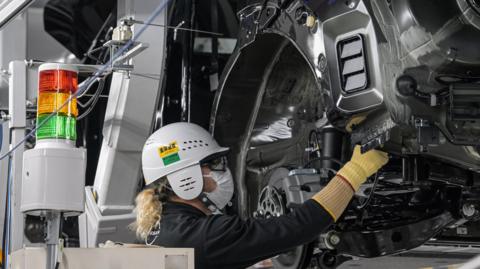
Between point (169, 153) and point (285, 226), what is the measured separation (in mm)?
674

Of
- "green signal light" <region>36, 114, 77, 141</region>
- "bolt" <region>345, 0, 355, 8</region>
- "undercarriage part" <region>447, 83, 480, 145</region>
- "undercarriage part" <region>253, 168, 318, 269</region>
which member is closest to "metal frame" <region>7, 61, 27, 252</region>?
"green signal light" <region>36, 114, 77, 141</region>

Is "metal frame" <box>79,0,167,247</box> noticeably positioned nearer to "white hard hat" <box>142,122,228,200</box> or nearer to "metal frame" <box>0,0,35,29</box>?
"white hard hat" <box>142,122,228,200</box>

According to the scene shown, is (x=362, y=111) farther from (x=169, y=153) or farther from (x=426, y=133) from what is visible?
(x=169, y=153)

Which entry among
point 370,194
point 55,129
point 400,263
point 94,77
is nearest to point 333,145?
point 370,194

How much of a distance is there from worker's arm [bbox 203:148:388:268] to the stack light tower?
0.75m

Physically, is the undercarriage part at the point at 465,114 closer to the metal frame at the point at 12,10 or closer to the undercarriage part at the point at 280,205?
the undercarriage part at the point at 280,205

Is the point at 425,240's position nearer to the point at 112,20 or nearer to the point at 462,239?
the point at 462,239

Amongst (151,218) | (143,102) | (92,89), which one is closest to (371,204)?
(151,218)

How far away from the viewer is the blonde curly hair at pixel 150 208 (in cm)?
365

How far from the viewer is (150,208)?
367 cm

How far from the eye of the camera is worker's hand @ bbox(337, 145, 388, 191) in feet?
10.6

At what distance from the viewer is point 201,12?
516 centimetres

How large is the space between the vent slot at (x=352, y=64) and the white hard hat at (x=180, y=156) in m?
0.84

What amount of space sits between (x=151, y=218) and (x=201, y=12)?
1824 millimetres
